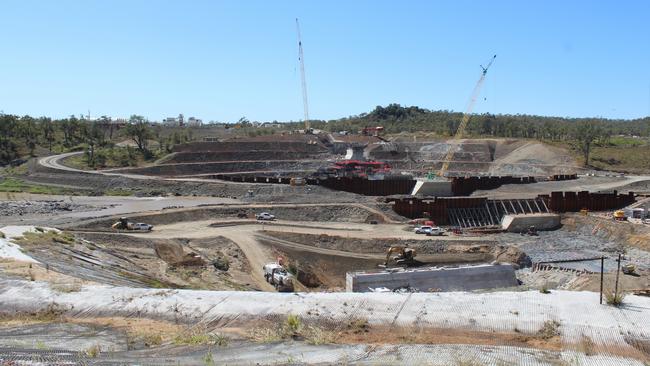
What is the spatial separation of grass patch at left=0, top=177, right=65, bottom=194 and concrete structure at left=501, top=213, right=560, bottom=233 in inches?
1819

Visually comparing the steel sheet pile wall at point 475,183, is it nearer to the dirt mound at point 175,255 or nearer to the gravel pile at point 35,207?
the dirt mound at point 175,255

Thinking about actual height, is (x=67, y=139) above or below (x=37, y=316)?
above

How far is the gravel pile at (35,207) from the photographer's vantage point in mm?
46950

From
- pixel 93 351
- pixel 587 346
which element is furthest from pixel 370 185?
pixel 93 351

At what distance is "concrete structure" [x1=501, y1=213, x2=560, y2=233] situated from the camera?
50938 mm

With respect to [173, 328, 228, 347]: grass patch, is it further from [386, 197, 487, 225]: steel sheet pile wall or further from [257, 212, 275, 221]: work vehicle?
[386, 197, 487, 225]: steel sheet pile wall

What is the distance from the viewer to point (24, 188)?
214 feet

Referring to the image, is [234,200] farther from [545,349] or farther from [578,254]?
[545,349]

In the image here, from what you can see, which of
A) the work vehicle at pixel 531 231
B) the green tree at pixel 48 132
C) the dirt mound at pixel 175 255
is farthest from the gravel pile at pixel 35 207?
the green tree at pixel 48 132

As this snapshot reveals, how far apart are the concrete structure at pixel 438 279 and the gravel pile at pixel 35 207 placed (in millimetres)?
28429

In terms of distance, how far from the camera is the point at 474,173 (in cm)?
9019

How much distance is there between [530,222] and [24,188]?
52943 mm

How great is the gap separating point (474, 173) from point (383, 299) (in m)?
76.4

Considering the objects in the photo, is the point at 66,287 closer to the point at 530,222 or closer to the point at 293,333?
the point at 293,333
